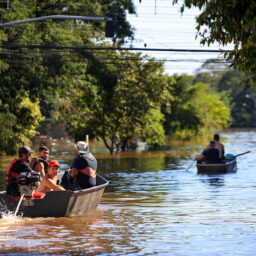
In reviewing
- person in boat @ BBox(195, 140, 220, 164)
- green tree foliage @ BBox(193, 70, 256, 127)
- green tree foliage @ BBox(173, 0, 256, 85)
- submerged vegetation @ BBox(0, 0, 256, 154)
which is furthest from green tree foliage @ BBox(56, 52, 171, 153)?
green tree foliage @ BBox(193, 70, 256, 127)

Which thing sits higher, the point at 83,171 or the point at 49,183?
the point at 83,171

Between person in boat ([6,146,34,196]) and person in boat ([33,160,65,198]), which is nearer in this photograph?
person in boat ([6,146,34,196])

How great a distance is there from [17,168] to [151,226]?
3.25 metres

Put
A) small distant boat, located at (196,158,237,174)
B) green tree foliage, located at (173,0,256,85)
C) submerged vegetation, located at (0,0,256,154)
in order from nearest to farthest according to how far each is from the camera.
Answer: green tree foliage, located at (173,0,256,85) → small distant boat, located at (196,158,237,174) → submerged vegetation, located at (0,0,256,154)

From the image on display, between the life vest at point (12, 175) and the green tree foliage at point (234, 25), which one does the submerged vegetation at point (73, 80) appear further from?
the green tree foliage at point (234, 25)

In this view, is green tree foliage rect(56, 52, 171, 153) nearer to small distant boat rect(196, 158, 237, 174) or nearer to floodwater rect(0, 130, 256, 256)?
small distant boat rect(196, 158, 237, 174)

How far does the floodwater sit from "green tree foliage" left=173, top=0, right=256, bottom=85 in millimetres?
3301

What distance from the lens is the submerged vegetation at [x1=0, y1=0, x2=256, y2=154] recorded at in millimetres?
33688

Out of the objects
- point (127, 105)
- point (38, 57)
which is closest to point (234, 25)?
point (38, 57)

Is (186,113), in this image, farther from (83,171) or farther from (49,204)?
(49,204)

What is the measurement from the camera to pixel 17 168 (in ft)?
52.0

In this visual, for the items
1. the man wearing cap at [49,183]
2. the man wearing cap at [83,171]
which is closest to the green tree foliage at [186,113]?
the man wearing cap at [83,171]

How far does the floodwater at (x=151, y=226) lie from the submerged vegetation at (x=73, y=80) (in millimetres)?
7709

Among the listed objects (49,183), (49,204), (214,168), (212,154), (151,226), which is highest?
(49,183)
